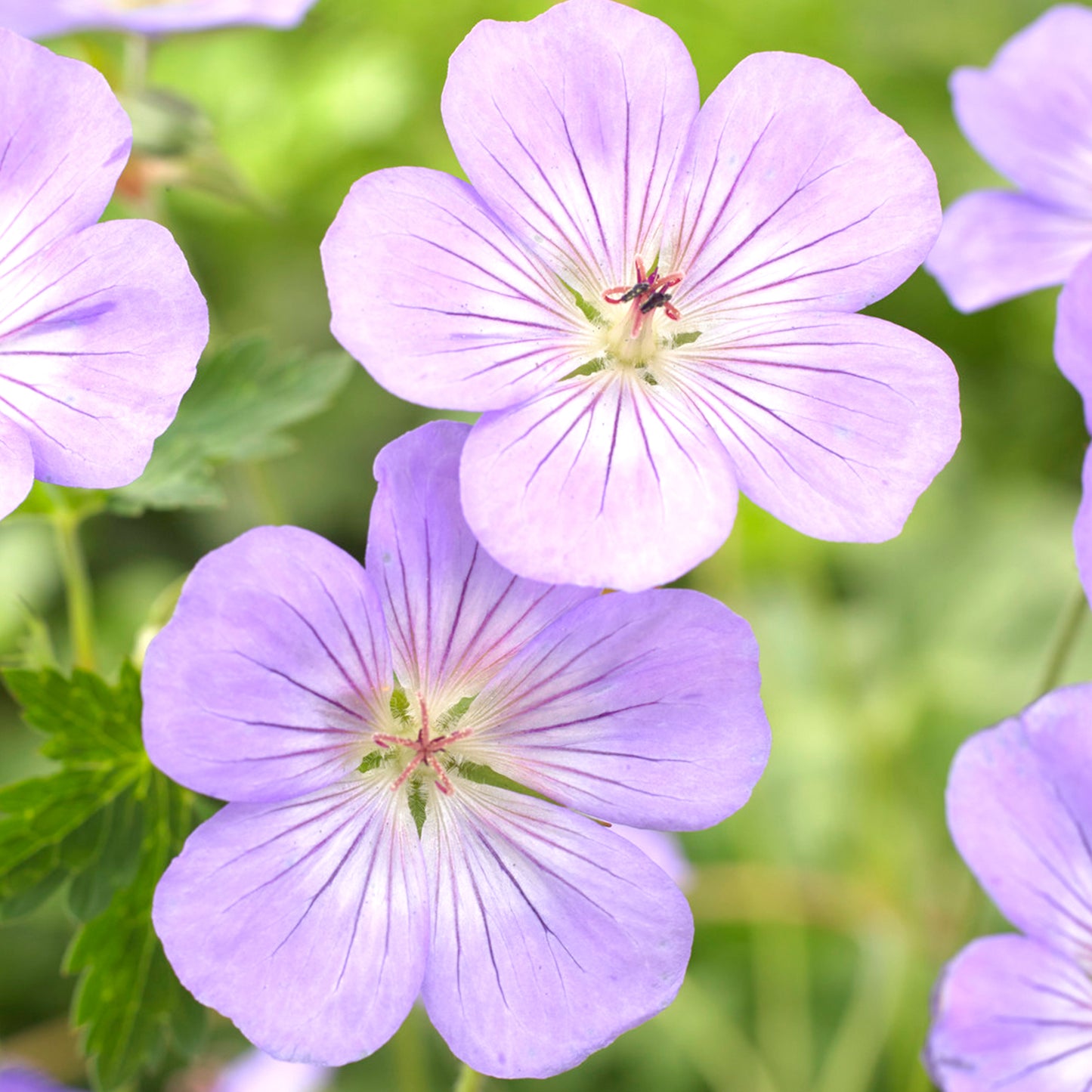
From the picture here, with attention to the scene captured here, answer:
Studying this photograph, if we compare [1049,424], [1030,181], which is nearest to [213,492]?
[1030,181]

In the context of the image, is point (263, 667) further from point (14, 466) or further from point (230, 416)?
point (230, 416)

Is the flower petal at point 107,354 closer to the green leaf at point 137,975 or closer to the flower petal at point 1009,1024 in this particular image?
the green leaf at point 137,975

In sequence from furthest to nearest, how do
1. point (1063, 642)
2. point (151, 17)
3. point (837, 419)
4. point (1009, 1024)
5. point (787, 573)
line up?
point (787, 573) → point (151, 17) → point (1063, 642) → point (837, 419) → point (1009, 1024)

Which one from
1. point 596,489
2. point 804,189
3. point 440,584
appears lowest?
point 440,584

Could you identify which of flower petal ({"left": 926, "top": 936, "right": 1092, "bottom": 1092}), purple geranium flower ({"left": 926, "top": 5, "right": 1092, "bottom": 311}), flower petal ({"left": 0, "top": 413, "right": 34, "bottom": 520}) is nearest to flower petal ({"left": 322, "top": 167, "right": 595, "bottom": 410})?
flower petal ({"left": 0, "top": 413, "right": 34, "bottom": 520})

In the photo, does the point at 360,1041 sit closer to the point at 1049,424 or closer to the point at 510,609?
the point at 510,609

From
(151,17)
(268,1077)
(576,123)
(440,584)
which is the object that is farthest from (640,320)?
(268,1077)

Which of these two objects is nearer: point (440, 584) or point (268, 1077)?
point (440, 584)
